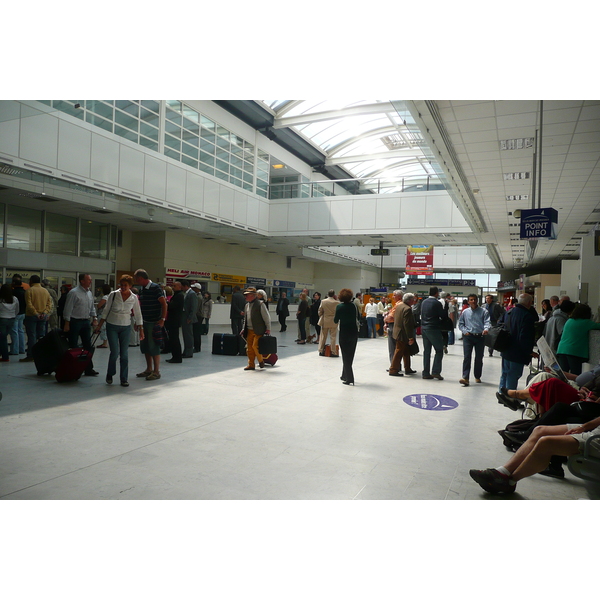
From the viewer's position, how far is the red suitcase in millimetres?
7066

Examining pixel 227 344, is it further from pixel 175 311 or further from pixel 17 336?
pixel 17 336

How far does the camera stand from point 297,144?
24047mm

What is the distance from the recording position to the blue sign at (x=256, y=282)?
26.5 metres

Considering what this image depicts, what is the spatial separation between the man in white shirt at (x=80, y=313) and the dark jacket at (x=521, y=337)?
6545 millimetres

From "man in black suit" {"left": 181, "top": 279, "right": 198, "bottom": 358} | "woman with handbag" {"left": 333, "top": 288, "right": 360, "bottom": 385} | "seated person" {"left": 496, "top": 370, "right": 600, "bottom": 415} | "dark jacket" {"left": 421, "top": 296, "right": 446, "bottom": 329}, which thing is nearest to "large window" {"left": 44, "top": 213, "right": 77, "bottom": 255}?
"man in black suit" {"left": 181, "top": 279, "right": 198, "bottom": 358}

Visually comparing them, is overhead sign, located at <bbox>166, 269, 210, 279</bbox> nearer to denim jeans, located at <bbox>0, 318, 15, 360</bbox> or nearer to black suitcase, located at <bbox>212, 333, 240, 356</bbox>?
black suitcase, located at <bbox>212, 333, 240, 356</bbox>

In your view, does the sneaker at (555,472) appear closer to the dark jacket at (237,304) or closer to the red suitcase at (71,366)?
the red suitcase at (71,366)

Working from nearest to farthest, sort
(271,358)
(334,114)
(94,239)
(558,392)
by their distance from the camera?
(558,392)
(271,358)
(94,239)
(334,114)

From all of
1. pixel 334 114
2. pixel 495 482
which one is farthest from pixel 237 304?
pixel 334 114

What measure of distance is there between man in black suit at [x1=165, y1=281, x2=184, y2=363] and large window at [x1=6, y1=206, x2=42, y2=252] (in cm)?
903

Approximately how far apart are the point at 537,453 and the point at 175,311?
23.0ft

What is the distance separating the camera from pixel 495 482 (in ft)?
11.4

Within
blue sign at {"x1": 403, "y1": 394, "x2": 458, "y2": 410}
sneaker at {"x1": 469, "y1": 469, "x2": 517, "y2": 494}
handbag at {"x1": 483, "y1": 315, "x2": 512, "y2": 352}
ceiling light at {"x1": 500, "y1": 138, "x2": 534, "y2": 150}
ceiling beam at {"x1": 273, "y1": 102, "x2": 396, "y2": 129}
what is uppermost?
ceiling beam at {"x1": 273, "y1": 102, "x2": 396, "y2": 129}
